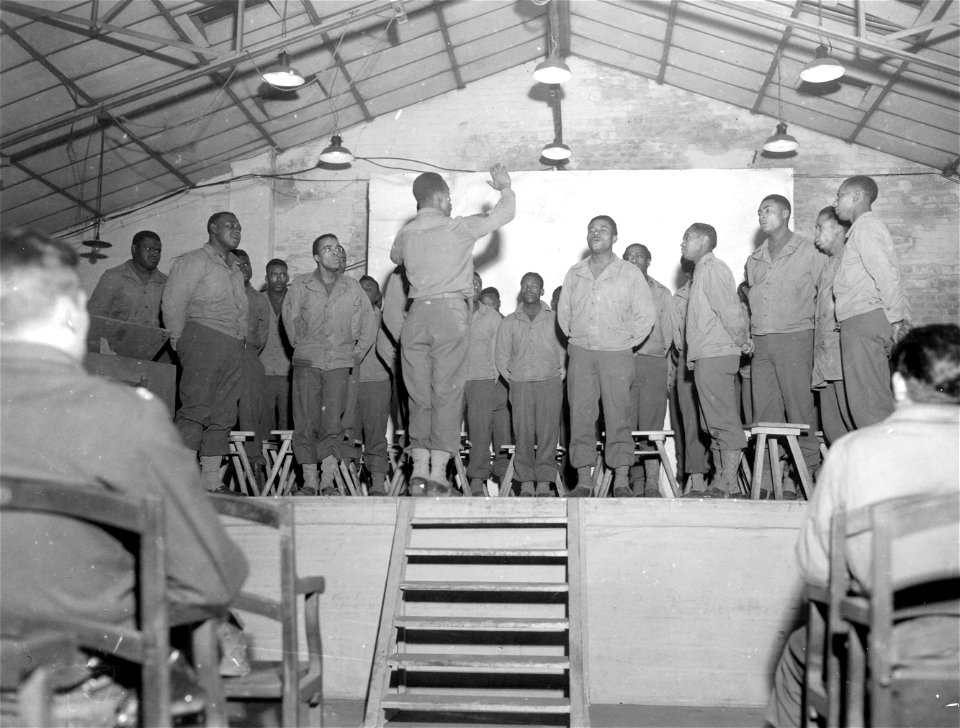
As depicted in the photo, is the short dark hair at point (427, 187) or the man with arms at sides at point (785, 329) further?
the man with arms at sides at point (785, 329)

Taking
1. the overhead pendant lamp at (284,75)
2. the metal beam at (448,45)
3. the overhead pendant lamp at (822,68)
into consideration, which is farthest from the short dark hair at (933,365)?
the metal beam at (448,45)

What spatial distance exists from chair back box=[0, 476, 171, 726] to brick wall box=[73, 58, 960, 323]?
10428 millimetres

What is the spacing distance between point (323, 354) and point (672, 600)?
283 centimetres

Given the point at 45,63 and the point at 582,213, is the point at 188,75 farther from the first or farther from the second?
the point at 582,213

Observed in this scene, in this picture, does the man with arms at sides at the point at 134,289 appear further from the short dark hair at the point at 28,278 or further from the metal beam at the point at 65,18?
the short dark hair at the point at 28,278

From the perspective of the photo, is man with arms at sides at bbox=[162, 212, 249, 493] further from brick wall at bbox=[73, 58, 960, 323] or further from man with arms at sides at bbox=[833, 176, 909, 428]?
brick wall at bbox=[73, 58, 960, 323]

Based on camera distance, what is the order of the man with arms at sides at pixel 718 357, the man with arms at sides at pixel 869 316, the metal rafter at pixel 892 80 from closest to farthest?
the man with arms at sides at pixel 869 316
the man with arms at sides at pixel 718 357
the metal rafter at pixel 892 80

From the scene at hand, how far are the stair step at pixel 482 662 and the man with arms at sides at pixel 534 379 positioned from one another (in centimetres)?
263

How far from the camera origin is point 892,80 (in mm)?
9594

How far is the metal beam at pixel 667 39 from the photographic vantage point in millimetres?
9938

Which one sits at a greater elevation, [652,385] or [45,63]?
[45,63]

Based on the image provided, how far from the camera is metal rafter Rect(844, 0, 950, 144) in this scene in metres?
7.99

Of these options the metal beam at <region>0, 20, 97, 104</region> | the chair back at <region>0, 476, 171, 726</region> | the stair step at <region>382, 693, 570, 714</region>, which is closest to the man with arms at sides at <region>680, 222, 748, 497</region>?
the stair step at <region>382, 693, 570, 714</region>

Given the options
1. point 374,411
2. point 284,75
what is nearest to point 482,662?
point 374,411
